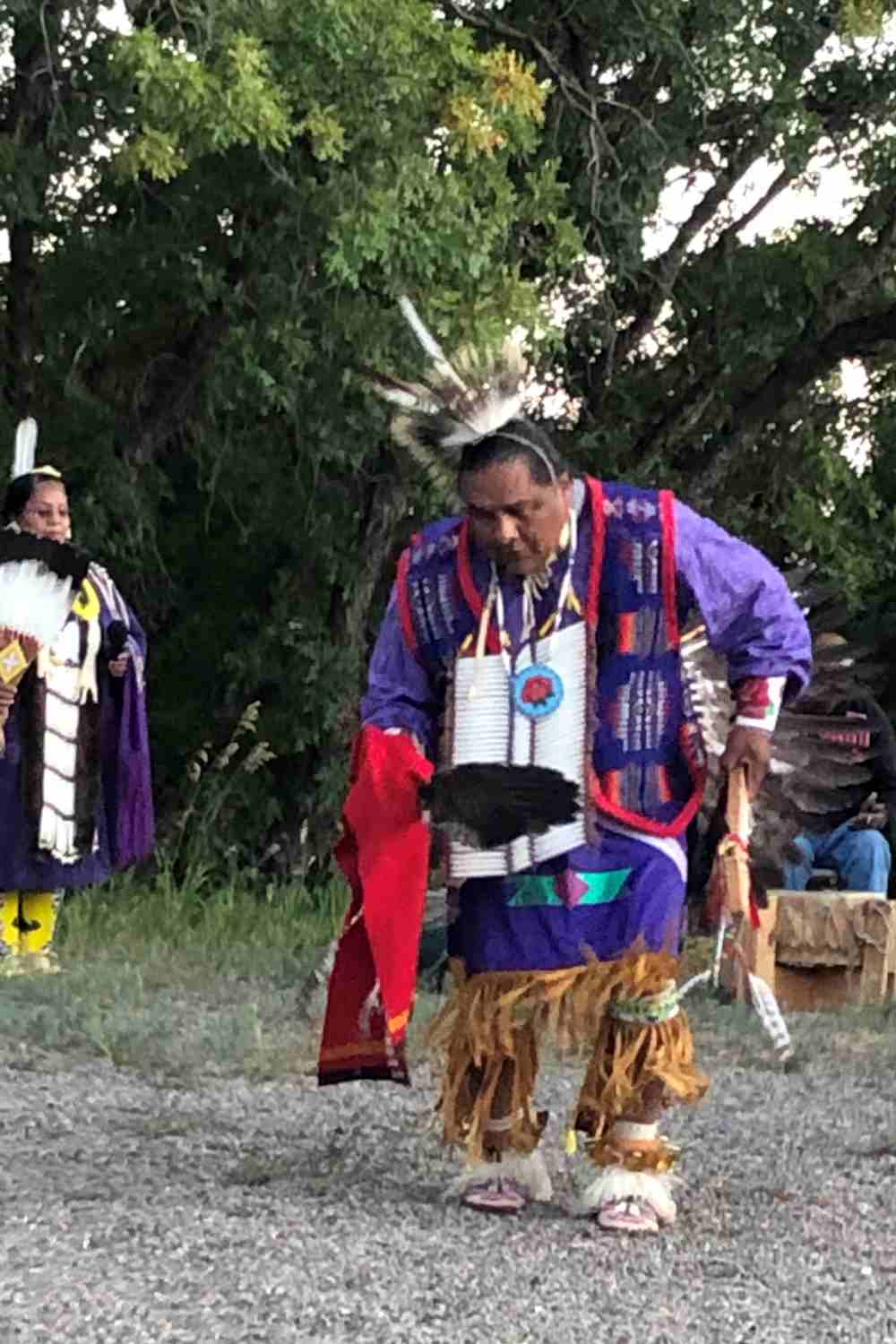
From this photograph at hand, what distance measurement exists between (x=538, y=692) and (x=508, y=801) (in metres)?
0.21

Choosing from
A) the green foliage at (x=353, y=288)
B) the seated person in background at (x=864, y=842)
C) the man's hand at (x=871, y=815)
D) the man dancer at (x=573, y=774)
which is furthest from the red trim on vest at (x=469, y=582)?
the man's hand at (x=871, y=815)

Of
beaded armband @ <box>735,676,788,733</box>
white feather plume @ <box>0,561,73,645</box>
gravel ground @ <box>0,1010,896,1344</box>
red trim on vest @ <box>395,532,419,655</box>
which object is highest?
white feather plume @ <box>0,561,73,645</box>

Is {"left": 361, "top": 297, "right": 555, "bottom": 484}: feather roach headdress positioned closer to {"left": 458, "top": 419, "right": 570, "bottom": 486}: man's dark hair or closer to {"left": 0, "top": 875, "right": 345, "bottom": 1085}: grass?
{"left": 458, "top": 419, "right": 570, "bottom": 486}: man's dark hair

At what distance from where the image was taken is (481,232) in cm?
728

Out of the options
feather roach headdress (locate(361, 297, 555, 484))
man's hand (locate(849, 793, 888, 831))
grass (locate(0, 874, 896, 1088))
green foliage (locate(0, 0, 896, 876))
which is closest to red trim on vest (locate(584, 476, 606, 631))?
feather roach headdress (locate(361, 297, 555, 484))

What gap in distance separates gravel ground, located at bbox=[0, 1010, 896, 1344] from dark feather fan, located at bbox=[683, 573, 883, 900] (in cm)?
58

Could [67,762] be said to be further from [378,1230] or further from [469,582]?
[378,1230]

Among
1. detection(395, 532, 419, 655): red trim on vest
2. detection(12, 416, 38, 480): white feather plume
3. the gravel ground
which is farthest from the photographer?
detection(12, 416, 38, 480): white feather plume

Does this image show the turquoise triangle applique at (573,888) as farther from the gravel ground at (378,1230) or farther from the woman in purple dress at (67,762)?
the woman in purple dress at (67,762)

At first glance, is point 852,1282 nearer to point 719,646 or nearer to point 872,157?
point 719,646

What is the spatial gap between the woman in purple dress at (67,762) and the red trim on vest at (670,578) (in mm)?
2887

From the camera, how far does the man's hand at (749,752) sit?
12.1 ft

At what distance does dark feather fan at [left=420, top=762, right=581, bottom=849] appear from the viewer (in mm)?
3648

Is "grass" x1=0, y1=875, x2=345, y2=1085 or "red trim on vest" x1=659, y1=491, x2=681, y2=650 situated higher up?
"red trim on vest" x1=659, y1=491, x2=681, y2=650
